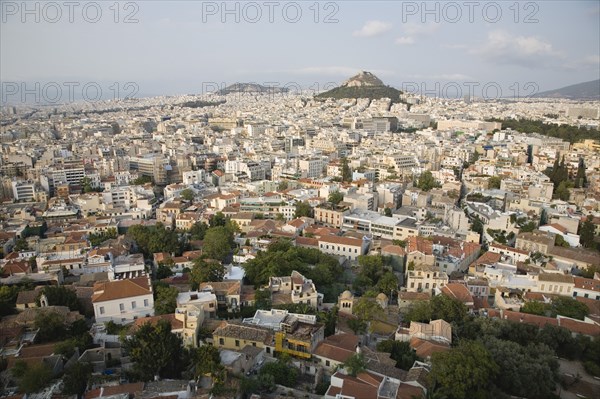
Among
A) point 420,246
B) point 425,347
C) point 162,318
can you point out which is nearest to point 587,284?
point 420,246

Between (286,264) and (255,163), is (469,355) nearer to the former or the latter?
(286,264)

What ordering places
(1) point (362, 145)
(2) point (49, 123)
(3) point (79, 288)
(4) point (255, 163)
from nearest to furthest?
(3) point (79, 288) → (4) point (255, 163) → (1) point (362, 145) → (2) point (49, 123)

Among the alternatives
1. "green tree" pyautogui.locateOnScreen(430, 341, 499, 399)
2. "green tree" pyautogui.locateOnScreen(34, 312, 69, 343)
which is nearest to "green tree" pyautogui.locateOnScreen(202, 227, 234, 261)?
"green tree" pyautogui.locateOnScreen(34, 312, 69, 343)

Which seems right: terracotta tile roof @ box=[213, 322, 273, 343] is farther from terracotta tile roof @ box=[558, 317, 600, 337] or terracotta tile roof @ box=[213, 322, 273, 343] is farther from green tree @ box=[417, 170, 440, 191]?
green tree @ box=[417, 170, 440, 191]

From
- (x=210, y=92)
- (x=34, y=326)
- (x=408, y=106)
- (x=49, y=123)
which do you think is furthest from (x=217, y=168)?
(x=210, y=92)

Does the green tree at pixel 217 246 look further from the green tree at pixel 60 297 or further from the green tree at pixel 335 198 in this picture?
the green tree at pixel 335 198

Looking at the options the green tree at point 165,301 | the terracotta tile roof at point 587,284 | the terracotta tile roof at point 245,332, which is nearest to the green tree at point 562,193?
the terracotta tile roof at point 587,284
